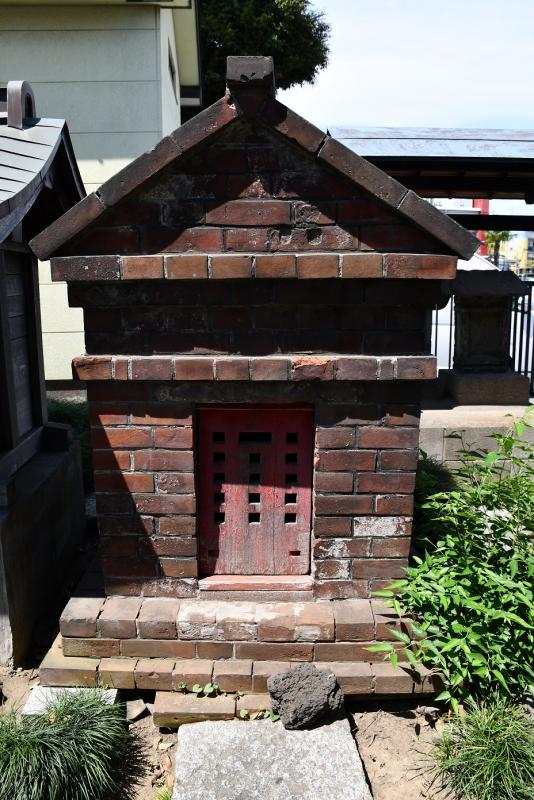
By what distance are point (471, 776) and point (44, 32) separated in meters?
9.11

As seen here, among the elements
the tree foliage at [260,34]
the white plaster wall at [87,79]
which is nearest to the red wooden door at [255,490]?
the white plaster wall at [87,79]

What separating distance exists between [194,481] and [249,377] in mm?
641

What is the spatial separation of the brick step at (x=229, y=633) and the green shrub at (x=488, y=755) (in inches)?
20.7

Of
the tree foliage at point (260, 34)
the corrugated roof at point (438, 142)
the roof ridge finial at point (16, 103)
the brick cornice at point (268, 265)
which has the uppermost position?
the tree foliage at point (260, 34)

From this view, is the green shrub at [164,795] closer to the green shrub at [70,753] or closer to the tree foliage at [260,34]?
the green shrub at [70,753]

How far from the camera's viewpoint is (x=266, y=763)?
2.88 meters

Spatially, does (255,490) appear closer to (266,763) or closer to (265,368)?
(265,368)

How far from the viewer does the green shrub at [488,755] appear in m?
2.69

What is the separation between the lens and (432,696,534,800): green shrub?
8.82ft

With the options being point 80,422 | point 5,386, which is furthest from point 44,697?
point 80,422

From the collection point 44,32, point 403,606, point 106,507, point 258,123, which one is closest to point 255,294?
point 258,123

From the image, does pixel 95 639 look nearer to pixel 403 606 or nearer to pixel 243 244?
pixel 403 606

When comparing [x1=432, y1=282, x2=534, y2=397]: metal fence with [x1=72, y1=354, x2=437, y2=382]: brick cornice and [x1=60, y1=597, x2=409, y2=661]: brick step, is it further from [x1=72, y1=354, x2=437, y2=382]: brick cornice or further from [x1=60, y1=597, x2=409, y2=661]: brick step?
[x1=60, y1=597, x2=409, y2=661]: brick step

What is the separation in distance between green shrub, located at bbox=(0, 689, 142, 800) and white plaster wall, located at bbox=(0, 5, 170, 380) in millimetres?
6162
